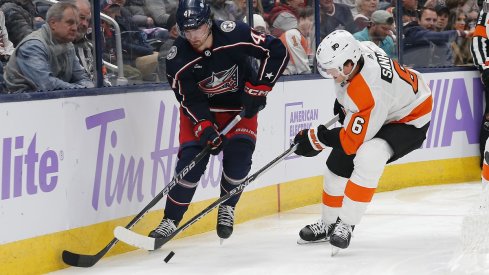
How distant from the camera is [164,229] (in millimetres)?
5223

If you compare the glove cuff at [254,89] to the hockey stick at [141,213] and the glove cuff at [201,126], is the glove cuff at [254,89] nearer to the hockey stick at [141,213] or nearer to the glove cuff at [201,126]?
the hockey stick at [141,213]

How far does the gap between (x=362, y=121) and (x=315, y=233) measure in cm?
77

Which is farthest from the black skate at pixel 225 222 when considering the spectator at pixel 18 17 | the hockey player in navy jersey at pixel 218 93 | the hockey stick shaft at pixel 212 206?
→ the spectator at pixel 18 17

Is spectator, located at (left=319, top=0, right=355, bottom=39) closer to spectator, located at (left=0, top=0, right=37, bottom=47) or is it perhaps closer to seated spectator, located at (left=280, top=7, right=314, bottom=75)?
seated spectator, located at (left=280, top=7, right=314, bottom=75)

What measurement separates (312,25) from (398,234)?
187 cm

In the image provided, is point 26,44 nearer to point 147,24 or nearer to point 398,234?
point 147,24

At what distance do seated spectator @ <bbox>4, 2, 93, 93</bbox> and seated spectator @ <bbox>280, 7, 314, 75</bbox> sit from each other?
1885 millimetres

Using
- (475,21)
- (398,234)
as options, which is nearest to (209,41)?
(398,234)

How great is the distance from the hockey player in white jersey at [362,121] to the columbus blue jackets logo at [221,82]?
47 centimetres

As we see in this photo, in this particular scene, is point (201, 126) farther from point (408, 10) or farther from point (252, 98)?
point (408, 10)

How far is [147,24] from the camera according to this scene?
221 inches

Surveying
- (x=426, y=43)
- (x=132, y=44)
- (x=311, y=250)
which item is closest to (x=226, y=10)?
(x=132, y=44)

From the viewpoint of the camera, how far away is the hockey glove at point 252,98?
5258 millimetres

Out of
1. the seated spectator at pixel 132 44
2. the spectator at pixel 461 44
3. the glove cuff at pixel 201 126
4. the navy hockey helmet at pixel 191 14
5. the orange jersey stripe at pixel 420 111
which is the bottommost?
the spectator at pixel 461 44
